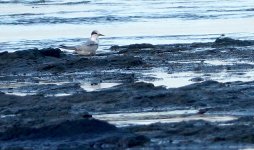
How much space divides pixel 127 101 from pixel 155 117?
1.34m

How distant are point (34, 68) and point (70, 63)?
686 millimetres

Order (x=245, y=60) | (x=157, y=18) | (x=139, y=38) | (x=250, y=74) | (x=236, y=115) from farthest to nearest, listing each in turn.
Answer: (x=157, y=18) < (x=139, y=38) < (x=245, y=60) < (x=250, y=74) < (x=236, y=115)

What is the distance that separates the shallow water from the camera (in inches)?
1042

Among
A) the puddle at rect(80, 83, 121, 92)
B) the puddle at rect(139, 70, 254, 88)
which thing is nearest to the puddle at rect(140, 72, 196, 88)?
the puddle at rect(139, 70, 254, 88)

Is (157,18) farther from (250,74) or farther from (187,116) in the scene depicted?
(187,116)

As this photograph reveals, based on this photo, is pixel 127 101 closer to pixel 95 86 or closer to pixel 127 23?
pixel 95 86

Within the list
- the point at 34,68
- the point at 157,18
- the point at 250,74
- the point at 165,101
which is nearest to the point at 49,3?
the point at 157,18

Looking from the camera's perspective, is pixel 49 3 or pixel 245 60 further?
pixel 49 3

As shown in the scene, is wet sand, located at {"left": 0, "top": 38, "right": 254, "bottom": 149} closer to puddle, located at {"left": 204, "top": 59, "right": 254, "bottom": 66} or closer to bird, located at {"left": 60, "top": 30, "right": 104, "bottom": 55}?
puddle, located at {"left": 204, "top": 59, "right": 254, "bottom": 66}

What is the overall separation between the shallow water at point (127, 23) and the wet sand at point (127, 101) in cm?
469

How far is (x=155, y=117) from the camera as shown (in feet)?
38.7

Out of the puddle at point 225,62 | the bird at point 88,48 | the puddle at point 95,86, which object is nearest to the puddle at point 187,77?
the puddle at point 95,86

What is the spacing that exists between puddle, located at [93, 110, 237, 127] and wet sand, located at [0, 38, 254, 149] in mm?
11

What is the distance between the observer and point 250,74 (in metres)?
16.3
